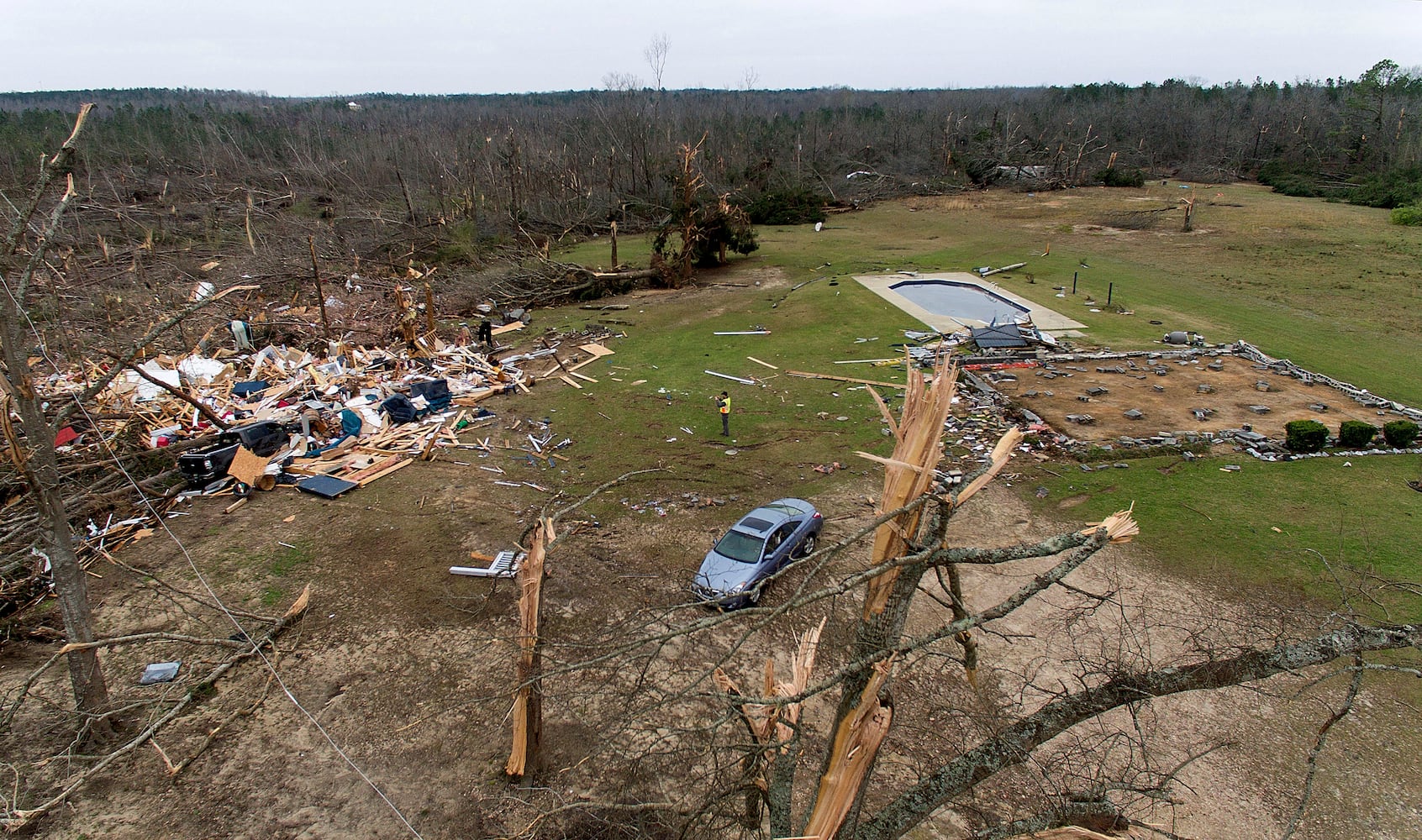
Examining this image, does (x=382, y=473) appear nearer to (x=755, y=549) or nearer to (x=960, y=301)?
(x=755, y=549)

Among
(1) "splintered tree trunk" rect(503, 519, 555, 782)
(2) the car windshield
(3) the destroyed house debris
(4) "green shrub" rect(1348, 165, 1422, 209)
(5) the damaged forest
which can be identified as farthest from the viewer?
(4) "green shrub" rect(1348, 165, 1422, 209)

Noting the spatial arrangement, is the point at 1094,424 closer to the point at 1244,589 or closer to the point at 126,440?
the point at 1244,589

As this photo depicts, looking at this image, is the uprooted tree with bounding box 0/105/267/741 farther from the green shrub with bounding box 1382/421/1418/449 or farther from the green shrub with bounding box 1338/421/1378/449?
the green shrub with bounding box 1382/421/1418/449

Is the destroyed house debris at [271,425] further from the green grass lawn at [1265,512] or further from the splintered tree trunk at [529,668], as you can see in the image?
the green grass lawn at [1265,512]

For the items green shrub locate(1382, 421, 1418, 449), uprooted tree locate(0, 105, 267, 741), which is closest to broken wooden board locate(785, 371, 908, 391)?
green shrub locate(1382, 421, 1418, 449)

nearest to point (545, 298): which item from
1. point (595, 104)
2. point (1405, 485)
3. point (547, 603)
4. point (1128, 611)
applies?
point (547, 603)

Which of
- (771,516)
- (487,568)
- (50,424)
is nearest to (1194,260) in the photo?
(771,516)
